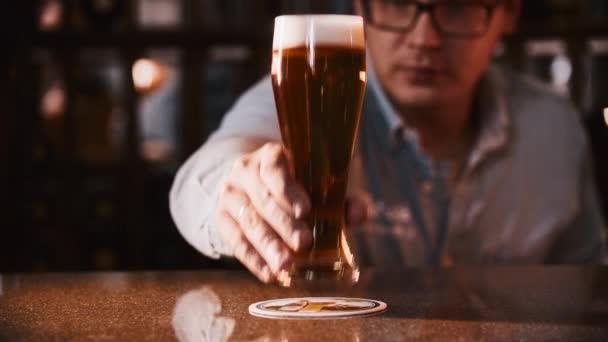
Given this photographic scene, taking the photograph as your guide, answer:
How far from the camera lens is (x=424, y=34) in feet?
6.42

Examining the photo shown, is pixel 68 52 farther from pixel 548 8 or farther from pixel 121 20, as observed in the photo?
pixel 548 8

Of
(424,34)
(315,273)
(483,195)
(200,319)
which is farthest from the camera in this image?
(483,195)

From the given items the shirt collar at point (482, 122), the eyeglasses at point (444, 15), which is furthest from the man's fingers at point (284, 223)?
the shirt collar at point (482, 122)

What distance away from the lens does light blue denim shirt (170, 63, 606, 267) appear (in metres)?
2.15

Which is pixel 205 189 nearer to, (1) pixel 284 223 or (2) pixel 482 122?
(1) pixel 284 223

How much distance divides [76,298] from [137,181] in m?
2.23

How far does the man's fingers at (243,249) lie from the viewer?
41.5 inches

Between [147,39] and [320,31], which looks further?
[147,39]

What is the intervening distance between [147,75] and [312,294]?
229 cm

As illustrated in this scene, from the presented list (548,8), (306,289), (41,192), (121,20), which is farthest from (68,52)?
(306,289)

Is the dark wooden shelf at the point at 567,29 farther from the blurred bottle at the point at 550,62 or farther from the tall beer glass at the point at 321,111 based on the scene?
the tall beer glass at the point at 321,111

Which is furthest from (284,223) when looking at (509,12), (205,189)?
(509,12)

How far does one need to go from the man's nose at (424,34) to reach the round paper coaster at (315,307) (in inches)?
40.0

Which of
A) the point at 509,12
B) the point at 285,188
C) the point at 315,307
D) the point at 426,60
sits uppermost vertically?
the point at 509,12
